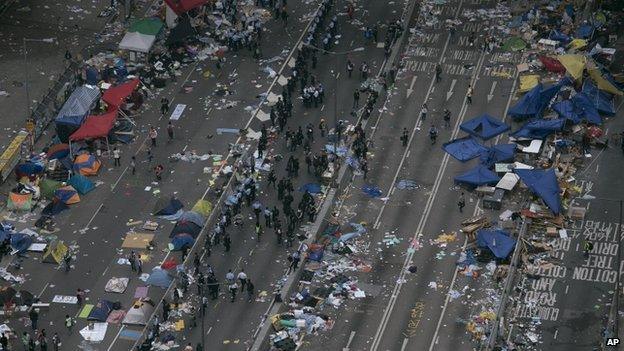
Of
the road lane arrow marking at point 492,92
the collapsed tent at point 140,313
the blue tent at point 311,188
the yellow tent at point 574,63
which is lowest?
the collapsed tent at point 140,313

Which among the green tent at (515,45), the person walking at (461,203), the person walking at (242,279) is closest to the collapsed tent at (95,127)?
the person walking at (242,279)

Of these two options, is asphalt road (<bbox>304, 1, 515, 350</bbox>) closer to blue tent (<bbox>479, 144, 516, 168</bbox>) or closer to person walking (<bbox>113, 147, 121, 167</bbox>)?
blue tent (<bbox>479, 144, 516, 168</bbox>)

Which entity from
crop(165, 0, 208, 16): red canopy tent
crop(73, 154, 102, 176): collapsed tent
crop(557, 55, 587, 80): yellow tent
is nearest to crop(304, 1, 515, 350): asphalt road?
crop(557, 55, 587, 80): yellow tent

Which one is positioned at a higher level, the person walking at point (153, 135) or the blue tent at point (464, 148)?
the blue tent at point (464, 148)

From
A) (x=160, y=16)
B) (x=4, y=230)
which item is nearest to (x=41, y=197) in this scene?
(x=4, y=230)

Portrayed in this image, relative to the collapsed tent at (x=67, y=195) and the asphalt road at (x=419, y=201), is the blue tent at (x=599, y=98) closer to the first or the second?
the asphalt road at (x=419, y=201)

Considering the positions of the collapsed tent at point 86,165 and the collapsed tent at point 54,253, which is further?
the collapsed tent at point 86,165
